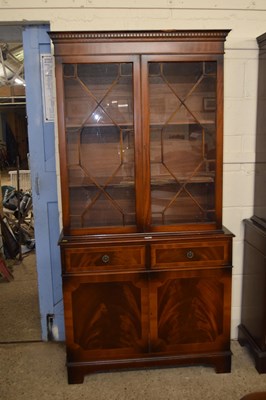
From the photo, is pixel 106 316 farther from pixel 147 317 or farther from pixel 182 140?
pixel 182 140

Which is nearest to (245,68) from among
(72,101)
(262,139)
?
(262,139)

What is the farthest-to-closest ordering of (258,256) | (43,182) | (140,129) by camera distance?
(43,182) → (258,256) → (140,129)

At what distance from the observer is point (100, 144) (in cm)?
222

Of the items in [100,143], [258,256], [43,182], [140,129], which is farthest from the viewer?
[43,182]

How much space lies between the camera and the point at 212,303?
2266mm

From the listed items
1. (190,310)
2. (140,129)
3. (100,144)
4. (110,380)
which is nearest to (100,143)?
(100,144)

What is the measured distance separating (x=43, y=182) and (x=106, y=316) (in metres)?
1.02

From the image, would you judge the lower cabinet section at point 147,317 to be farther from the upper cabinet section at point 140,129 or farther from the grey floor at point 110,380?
the upper cabinet section at point 140,129

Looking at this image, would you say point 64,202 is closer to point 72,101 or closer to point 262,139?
point 72,101

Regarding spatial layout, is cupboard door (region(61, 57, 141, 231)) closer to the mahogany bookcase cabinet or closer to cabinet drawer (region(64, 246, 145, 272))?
the mahogany bookcase cabinet

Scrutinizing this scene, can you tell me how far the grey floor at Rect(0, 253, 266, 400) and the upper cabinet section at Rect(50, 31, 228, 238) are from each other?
94 centimetres

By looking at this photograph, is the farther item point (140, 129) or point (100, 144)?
point (100, 144)

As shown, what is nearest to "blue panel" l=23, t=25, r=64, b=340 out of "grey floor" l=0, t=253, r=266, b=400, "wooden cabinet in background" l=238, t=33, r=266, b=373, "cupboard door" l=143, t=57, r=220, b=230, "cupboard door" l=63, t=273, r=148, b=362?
"grey floor" l=0, t=253, r=266, b=400

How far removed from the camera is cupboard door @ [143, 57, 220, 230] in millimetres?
2131
